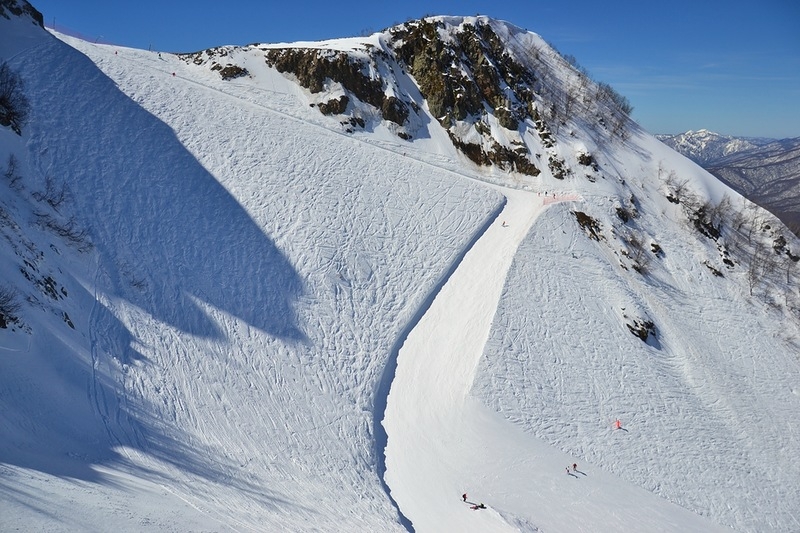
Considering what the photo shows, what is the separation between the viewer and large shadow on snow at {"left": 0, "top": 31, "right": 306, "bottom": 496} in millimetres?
15031

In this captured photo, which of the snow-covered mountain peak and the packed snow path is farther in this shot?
the snow-covered mountain peak

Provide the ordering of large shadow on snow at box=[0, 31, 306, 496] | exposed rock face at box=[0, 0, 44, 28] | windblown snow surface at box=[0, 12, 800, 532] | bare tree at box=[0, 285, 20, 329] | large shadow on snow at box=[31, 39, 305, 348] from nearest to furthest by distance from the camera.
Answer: large shadow on snow at box=[0, 31, 306, 496] → bare tree at box=[0, 285, 20, 329] → windblown snow surface at box=[0, 12, 800, 532] → large shadow on snow at box=[31, 39, 305, 348] → exposed rock face at box=[0, 0, 44, 28]

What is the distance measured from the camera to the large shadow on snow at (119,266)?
1503cm

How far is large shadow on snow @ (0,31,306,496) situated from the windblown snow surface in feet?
0.45

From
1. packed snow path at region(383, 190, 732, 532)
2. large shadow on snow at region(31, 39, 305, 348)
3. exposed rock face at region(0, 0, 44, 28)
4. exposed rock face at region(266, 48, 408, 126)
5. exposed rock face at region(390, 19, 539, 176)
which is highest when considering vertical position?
exposed rock face at region(390, 19, 539, 176)

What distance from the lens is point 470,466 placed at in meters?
21.3

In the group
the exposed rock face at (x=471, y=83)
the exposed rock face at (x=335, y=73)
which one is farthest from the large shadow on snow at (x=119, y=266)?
the exposed rock face at (x=471, y=83)

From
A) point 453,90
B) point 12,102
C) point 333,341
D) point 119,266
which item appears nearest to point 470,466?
point 333,341

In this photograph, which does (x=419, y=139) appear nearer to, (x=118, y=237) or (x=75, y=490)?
(x=118, y=237)

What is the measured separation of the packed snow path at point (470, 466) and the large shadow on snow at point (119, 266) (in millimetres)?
6080

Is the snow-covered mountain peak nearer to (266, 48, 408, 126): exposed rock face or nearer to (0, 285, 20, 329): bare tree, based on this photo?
(266, 48, 408, 126): exposed rock face

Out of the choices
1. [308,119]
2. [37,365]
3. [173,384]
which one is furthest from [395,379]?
[308,119]

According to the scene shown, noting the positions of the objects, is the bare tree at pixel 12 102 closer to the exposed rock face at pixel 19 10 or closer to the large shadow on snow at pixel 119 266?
the large shadow on snow at pixel 119 266

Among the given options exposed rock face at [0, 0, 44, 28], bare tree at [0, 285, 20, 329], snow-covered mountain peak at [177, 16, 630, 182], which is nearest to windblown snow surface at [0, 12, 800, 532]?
bare tree at [0, 285, 20, 329]
